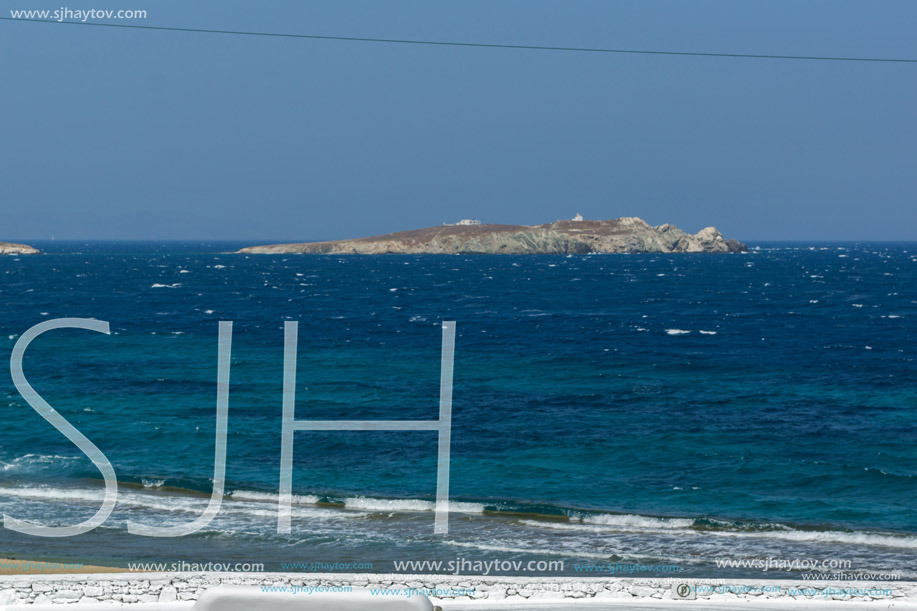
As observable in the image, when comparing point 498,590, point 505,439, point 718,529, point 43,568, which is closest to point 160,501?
point 43,568

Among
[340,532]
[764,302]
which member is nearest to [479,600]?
[340,532]

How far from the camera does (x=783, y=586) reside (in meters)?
13.4

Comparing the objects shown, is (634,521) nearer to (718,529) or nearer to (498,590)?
(718,529)

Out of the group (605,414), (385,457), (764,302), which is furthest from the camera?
(764,302)

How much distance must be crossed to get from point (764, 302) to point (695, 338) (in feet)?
105

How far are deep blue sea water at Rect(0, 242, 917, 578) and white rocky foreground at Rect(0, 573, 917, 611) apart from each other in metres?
4.82

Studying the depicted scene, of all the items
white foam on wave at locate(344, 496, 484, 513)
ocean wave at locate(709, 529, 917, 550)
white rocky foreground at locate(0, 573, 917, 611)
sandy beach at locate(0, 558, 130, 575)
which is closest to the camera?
white rocky foreground at locate(0, 573, 917, 611)

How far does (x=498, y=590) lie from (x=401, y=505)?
1097 centimetres

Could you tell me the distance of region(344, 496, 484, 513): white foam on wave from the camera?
Result: 76.7 feet

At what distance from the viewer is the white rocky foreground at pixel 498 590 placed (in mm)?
12281

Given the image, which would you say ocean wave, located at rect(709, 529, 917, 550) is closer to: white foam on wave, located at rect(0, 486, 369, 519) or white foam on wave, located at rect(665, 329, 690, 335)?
white foam on wave, located at rect(0, 486, 369, 519)

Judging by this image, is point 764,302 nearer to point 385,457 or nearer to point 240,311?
point 240,311

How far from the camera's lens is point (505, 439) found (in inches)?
1228

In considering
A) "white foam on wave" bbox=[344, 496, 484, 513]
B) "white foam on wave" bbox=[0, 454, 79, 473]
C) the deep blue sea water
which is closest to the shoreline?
the deep blue sea water
